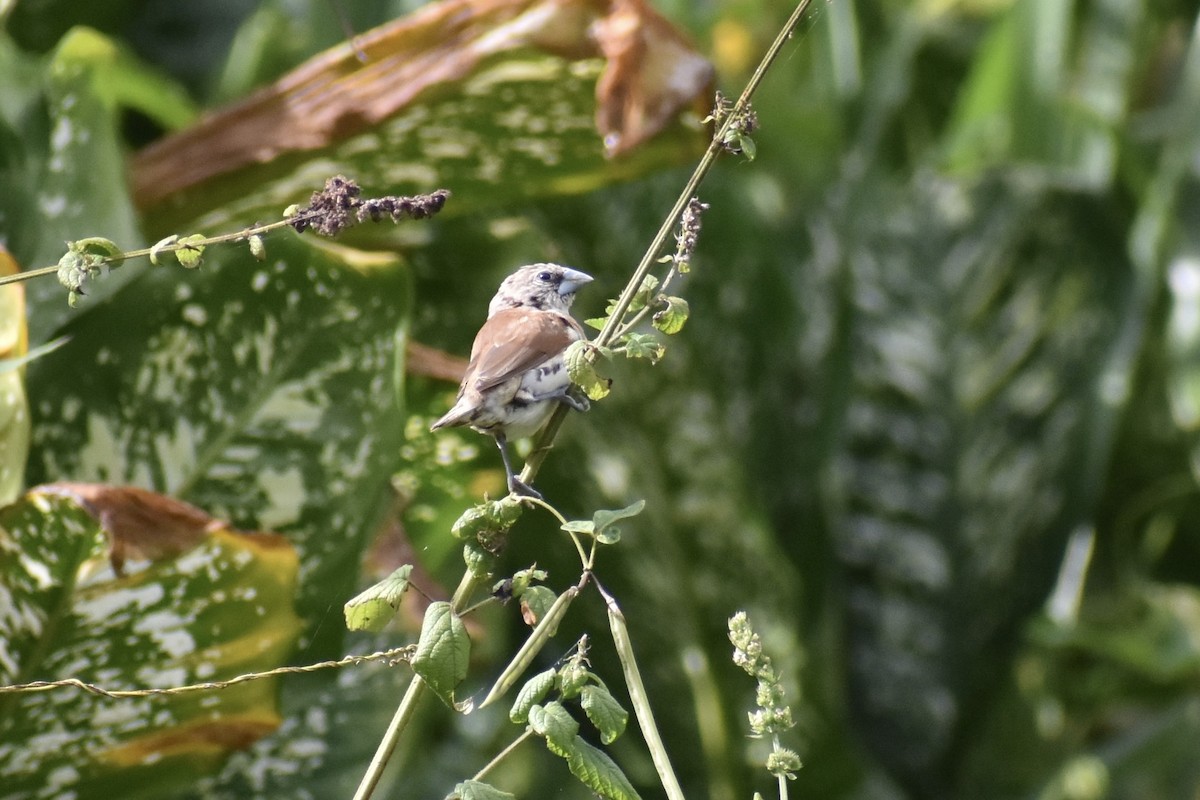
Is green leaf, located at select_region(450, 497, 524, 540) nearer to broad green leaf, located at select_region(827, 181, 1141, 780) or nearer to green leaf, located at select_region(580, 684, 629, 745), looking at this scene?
green leaf, located at select_region(580, 684, 629, 745)

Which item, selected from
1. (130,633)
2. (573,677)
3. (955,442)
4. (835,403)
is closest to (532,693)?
(573,677)

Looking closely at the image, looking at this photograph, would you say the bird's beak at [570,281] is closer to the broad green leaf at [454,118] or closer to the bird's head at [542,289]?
the bird's head at [542,289]

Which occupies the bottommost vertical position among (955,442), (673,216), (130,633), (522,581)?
(955,442)

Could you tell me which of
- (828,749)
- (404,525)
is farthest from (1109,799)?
(404,525)

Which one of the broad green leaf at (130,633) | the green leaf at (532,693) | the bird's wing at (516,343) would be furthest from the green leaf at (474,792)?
the broad green leaf at (130,633)

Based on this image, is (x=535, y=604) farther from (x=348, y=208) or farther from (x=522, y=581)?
(x=348, y=208)

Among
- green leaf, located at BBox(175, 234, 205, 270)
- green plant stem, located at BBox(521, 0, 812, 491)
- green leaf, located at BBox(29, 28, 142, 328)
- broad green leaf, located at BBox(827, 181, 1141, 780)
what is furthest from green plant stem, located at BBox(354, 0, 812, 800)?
broad green leaf, located at BBox(827, 181, 1141, 780)
